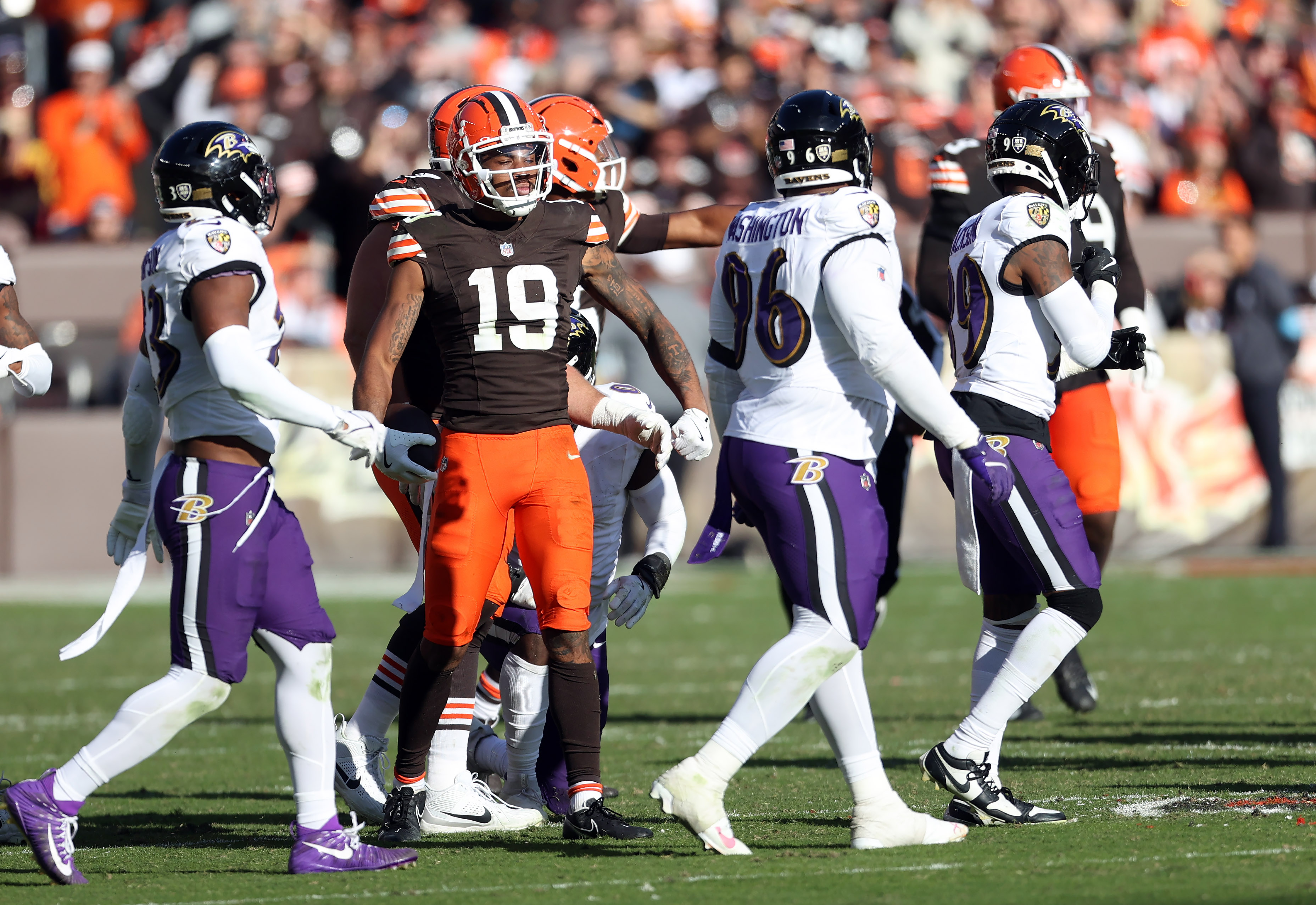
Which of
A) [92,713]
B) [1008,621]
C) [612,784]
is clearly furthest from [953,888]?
[92,713]

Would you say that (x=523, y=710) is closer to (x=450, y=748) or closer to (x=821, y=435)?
(x=450, y=748)

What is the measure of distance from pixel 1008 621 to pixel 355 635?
19.7 ft

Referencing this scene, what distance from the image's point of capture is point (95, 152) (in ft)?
52.2

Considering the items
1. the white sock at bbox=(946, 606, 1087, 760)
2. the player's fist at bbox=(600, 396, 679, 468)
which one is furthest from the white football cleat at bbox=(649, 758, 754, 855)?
the player's fist at bbox=(600, 396, 679, 468)

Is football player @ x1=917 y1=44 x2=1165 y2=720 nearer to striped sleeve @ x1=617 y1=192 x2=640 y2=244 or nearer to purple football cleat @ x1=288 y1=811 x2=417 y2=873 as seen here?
striped sleeve @ x1=617 y1=192 x2=640 y2=244

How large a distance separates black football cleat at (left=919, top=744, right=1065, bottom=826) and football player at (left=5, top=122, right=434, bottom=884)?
1.56m

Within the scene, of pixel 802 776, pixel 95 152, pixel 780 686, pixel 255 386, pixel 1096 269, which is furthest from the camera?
pixel 95 152

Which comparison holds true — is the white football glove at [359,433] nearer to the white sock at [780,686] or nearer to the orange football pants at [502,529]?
the orange football pants at [502,529]

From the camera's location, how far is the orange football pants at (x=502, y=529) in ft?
17.0

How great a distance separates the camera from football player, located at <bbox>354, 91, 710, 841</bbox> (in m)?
5.17

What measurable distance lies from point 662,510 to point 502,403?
103 centimetres

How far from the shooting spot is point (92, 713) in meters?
8.51

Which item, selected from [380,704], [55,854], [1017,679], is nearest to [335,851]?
[55,854]

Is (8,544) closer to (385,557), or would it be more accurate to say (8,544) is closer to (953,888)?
(385,557)
